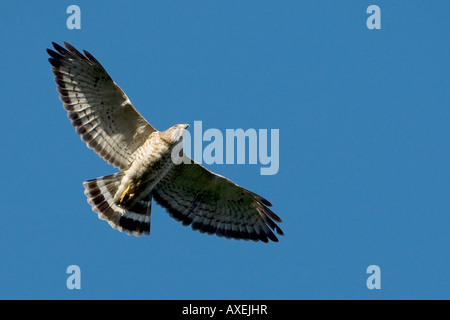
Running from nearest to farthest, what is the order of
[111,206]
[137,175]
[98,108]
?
[137,175]
[98,108]
[111,206]

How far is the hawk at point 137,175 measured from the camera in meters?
12.5

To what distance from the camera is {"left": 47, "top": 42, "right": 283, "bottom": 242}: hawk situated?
12516 mm

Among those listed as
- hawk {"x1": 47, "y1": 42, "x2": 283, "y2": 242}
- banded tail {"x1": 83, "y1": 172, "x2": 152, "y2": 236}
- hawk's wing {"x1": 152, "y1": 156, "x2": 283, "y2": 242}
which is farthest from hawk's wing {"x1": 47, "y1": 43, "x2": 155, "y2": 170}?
hawk's wing {"x1": 152, "y1": 156, "x2": 283, "y2": 242}

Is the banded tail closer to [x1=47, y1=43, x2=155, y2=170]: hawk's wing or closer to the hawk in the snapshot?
the hawk

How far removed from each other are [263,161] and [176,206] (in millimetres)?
1644

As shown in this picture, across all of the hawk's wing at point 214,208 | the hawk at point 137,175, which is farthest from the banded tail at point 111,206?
the hawk's wing at point 214,208

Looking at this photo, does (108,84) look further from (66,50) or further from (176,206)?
(176,206)

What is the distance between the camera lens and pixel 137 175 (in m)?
12.5

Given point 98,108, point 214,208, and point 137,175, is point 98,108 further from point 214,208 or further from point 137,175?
point 214,208

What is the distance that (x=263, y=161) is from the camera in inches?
517

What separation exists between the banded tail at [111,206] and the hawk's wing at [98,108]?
32cm

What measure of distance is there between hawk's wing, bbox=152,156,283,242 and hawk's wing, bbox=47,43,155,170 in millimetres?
888

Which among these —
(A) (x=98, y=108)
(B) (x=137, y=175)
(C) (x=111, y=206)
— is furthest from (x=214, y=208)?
(A) (x=98, y=108)

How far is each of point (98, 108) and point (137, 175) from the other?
1276 mm
